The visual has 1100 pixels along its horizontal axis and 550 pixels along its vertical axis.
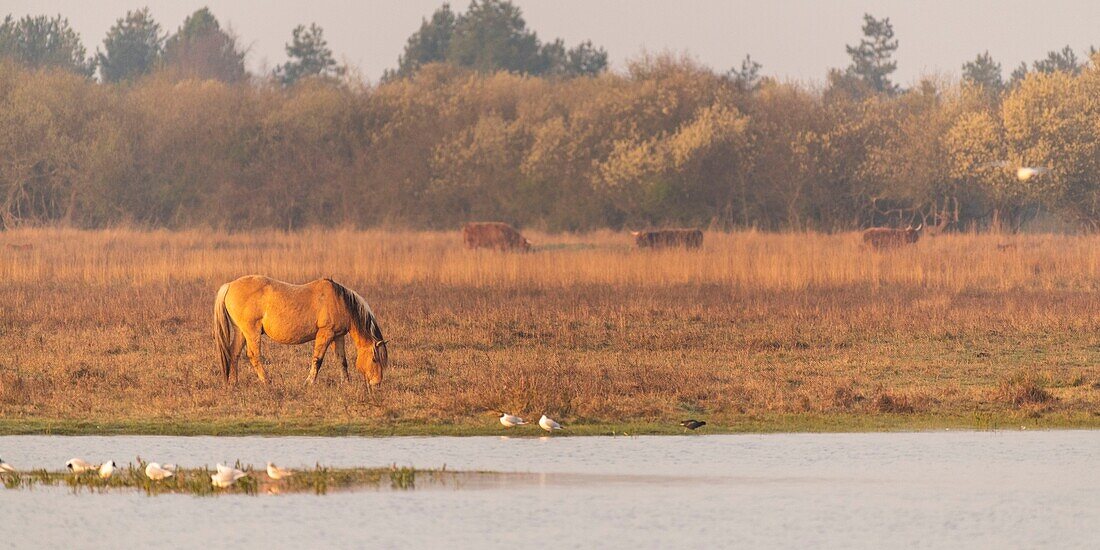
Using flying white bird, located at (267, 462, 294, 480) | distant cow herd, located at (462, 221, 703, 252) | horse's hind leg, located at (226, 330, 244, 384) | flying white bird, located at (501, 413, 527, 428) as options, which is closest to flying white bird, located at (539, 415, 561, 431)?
flying white bird, located at (501, 413, 527, 428)

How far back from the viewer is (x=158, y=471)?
1171 centimetres

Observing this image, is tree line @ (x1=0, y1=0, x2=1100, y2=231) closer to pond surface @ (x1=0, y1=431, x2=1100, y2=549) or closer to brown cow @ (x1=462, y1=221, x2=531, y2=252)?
brown cow @ (x1=462, y1=221, x2=531, y2=252)

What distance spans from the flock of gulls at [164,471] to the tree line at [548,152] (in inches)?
1705

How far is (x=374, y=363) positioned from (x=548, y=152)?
145 ft

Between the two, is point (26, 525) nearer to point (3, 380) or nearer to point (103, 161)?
point (3, 380)

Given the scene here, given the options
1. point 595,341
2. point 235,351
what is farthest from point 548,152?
point 235,351

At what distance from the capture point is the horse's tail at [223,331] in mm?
16938

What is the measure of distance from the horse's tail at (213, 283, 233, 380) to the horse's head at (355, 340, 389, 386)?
1491 mm

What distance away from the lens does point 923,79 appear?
67.3 m

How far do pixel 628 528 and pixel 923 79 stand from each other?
195ft

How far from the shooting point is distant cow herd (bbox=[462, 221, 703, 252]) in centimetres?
4100

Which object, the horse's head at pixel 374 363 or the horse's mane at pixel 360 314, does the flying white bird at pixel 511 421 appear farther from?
the horse's mane at pixel 360 314

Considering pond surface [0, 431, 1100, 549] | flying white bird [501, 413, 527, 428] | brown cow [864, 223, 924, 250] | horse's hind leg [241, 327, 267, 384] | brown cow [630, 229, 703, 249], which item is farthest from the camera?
brown cow [630, 229, 703, 249]

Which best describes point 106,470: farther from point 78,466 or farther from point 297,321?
point 297,321
